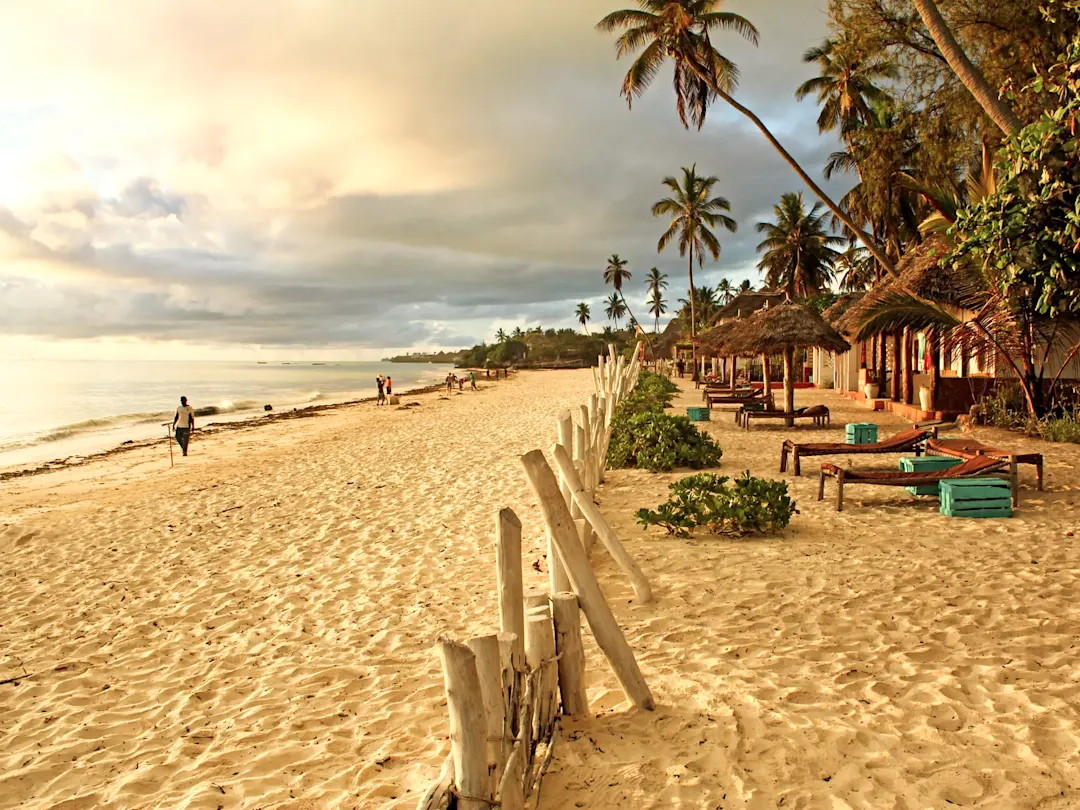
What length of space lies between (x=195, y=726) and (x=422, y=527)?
3708 mm

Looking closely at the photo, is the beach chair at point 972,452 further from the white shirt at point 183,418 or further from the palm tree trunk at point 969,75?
the white shirt at point 183,418

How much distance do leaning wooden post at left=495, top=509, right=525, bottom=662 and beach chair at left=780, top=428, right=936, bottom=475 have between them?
6260 millimetres

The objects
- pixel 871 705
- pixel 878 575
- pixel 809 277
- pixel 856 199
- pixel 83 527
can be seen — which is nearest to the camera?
pixel 871 705

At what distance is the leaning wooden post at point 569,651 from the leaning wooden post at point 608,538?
1459 millimetres

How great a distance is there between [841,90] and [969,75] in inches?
A: 640

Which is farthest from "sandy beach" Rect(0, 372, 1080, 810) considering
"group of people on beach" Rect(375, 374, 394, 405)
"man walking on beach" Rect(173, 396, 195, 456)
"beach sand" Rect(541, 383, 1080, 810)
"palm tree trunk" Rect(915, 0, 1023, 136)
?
"group of people on beach" Rect(375, 374, 394, 405)

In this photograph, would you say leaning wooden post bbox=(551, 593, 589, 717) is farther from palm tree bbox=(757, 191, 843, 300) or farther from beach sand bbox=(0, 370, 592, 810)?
palm tree bbox=(757, 191, 843, 300)

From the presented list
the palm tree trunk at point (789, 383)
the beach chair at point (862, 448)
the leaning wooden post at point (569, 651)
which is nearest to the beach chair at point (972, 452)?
the beach chair at point (862, 448)

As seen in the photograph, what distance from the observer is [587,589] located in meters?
2.99

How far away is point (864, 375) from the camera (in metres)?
19.4

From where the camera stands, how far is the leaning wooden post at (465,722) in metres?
2.04

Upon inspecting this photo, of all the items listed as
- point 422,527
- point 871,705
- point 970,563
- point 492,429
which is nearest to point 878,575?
point 970,563

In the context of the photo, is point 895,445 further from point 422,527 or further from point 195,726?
point 195,726

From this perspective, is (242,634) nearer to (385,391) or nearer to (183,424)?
(183,424)
